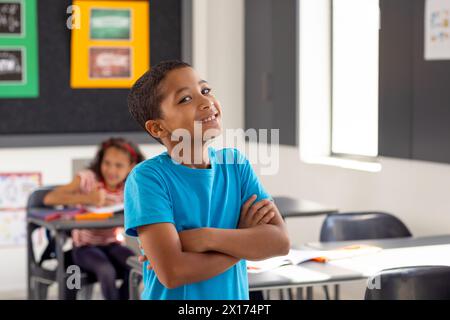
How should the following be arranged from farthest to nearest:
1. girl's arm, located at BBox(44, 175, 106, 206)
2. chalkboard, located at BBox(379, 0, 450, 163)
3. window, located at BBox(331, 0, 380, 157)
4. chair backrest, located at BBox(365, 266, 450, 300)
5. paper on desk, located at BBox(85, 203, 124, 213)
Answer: window, located at BBox(331, 0, 380, 157) → girl's arm, located at BBox(44, 175, 106, 206) → paper on desk, located at BBox(85, 203, 124, 213) → chalkboard, located at BBox(379, 0, 450, 163) → chair backrest, located at BBox(365, 266, 450, 300)

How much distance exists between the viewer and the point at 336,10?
534 centimetres

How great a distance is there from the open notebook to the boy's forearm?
3.03 feet

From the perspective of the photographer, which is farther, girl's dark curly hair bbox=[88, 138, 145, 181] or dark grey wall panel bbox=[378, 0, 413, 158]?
girl's dark curly hair bbox=[88, 138, 145, 181]

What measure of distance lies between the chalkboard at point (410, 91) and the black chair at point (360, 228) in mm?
477

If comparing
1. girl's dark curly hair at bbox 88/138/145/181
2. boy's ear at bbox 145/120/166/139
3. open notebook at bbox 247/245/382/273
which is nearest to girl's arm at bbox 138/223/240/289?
boy's ear at bbox 145/120/166/139

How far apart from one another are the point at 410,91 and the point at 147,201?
9.37 feet

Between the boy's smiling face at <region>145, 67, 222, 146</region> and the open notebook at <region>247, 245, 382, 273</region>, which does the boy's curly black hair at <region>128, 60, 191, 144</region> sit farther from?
the open notebook at <region>247, 245, 382, 273</region>

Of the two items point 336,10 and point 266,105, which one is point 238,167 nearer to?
point 336,10

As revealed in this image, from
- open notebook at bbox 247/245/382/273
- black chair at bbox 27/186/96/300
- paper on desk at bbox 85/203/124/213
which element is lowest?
black chair at bbox 27/186/96/300

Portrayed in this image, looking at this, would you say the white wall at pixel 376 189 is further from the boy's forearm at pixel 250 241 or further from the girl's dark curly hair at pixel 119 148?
the boy's forearm at pixel 250 241

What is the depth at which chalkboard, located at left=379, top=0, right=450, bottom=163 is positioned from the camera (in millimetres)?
4039

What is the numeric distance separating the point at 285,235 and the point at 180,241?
11.2 inches

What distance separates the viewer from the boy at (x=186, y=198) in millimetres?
1713

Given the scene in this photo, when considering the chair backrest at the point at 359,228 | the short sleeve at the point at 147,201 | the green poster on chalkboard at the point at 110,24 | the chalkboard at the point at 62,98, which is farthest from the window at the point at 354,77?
the short sleeve at the point at 147,201
